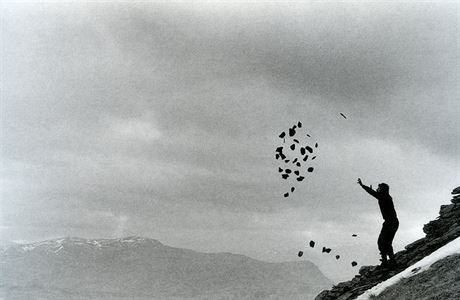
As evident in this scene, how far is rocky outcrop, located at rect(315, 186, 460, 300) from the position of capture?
1927 centimetres

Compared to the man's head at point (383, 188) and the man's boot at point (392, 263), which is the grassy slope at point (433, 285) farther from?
the man's head at point (383, 188)

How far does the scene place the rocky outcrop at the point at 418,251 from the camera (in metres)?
19.3

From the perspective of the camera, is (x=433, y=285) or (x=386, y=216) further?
(x=386, y=216)

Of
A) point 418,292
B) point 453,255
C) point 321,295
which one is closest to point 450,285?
point 418,292

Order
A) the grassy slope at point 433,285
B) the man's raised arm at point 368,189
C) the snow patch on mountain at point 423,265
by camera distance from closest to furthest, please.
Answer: the grassy slope at point 433,285 → the snow patch on mountain at point 423,265 → the man's raised arm at point 368,189

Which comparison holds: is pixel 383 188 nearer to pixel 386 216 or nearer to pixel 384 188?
pixel 384 188

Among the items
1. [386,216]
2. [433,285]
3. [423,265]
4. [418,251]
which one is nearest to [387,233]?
[386,216]

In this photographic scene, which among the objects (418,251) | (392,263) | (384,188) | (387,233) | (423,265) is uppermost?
(384,188)

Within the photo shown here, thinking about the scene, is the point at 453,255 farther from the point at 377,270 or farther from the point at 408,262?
the point at 377,270

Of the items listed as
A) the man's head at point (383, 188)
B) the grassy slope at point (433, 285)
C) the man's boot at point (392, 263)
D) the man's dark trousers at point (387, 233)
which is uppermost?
the man's head at point (383, 188)

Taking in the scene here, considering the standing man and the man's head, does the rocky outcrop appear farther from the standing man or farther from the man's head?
the man's head

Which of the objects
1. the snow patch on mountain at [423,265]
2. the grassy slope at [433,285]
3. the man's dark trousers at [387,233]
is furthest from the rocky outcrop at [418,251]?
the grassy slope at [433,285]

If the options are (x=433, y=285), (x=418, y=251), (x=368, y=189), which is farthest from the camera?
(x=418, y=251)

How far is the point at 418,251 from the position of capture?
20.7 m
